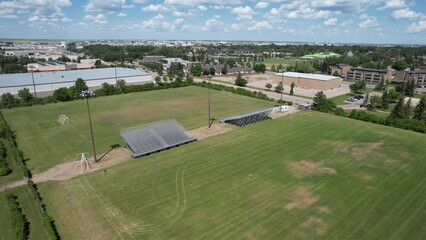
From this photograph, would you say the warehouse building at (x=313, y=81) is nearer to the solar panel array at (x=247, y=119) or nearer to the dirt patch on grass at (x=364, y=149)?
the solar panel array at (x=247, y=119)

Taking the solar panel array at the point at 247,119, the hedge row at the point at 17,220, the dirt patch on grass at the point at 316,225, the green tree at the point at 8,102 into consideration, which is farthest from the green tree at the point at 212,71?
the dirt patch on grass at the point at 316,225

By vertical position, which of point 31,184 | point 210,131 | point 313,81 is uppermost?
point 313,81

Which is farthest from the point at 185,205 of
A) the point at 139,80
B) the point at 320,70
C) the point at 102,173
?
the point at 320,70

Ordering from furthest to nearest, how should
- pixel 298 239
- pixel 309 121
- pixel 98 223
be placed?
pixel 309 121, pixel 98 223, pixel 298 239

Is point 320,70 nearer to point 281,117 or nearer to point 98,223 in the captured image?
point 281,117

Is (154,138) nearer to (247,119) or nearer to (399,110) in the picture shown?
(247,119)

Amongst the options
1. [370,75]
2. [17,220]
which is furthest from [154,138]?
[370,75]
